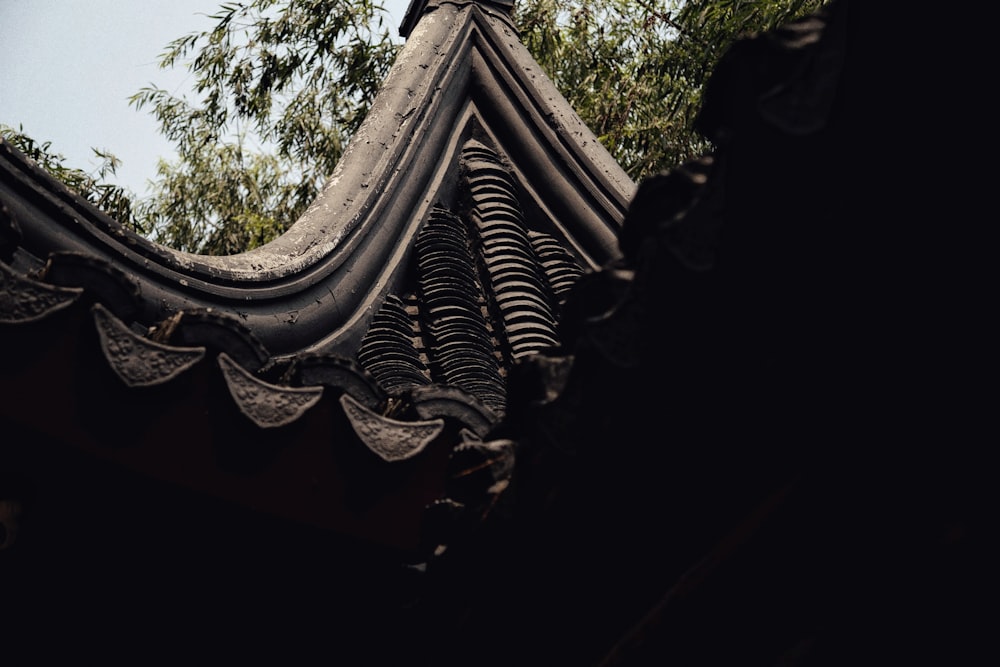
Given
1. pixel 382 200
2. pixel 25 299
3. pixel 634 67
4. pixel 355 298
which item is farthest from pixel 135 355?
pixel 634 67

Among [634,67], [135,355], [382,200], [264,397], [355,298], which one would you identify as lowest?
[264,397]

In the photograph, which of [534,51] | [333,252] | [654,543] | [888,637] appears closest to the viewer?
[888,637]

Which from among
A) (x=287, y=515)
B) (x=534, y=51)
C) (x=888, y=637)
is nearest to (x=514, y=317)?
(x=287, y=515)

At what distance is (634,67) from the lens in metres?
10.8

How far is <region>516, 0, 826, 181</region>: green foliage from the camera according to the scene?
9.77 metres

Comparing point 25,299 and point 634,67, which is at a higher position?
point 634,67

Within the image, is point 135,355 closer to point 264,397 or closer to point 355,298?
point 264,397

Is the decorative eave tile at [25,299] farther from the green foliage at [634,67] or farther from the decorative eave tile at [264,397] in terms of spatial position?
the green foliage at [634,67]

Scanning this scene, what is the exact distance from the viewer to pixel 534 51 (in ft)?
35.5

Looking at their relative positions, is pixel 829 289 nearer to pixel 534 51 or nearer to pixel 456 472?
pixel 456 472

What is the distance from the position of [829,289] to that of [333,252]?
76.2 inches

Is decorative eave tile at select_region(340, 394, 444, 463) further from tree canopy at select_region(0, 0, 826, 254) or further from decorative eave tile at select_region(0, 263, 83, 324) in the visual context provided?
tree canopy at select_region(0, 0, 826, 254)

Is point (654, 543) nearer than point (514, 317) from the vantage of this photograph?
Yes

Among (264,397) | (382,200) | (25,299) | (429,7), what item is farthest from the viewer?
(429,7)
